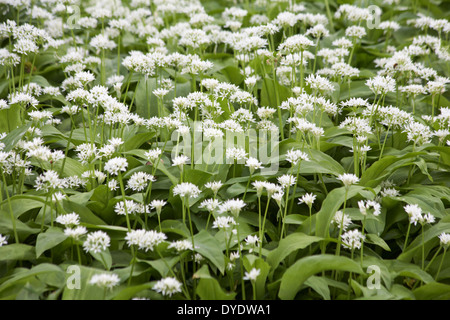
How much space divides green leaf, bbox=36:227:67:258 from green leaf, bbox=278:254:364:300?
1.11 m

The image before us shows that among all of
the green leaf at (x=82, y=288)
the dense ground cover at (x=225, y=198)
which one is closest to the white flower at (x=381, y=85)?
the dense ground cover at (x=225, y=198)

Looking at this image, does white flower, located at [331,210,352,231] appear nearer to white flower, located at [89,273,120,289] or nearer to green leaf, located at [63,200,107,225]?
white flower, located at [89,273,120,289]

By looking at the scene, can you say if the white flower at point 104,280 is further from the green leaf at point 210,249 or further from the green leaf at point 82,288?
the green leaf at point 210,249

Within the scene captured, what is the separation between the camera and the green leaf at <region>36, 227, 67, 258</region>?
2197 mm

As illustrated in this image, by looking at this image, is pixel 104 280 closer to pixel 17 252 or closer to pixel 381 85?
pixel 17 252

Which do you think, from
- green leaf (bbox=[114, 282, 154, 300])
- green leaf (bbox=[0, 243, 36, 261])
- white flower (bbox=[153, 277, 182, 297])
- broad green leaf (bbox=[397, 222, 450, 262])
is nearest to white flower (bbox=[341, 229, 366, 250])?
broad green leaf (bbox=[397, 222, 450, 262])

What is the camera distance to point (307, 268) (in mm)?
2109

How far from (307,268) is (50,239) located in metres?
1.26

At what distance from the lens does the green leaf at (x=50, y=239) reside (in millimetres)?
2197

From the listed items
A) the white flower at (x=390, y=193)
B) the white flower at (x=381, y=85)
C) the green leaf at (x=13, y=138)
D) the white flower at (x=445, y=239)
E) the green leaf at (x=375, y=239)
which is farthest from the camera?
the white flower at (x=381, y=85)

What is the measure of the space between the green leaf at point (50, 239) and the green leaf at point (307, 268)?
43.8 inches

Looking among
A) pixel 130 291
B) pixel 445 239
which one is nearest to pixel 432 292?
pixel 445 239

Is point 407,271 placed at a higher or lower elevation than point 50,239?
lower

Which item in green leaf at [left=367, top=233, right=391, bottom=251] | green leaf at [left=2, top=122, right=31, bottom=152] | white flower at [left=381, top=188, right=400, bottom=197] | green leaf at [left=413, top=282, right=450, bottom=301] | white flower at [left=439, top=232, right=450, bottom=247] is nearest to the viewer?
green leaf at [left=413, top=282, right=450, bottom=301]
